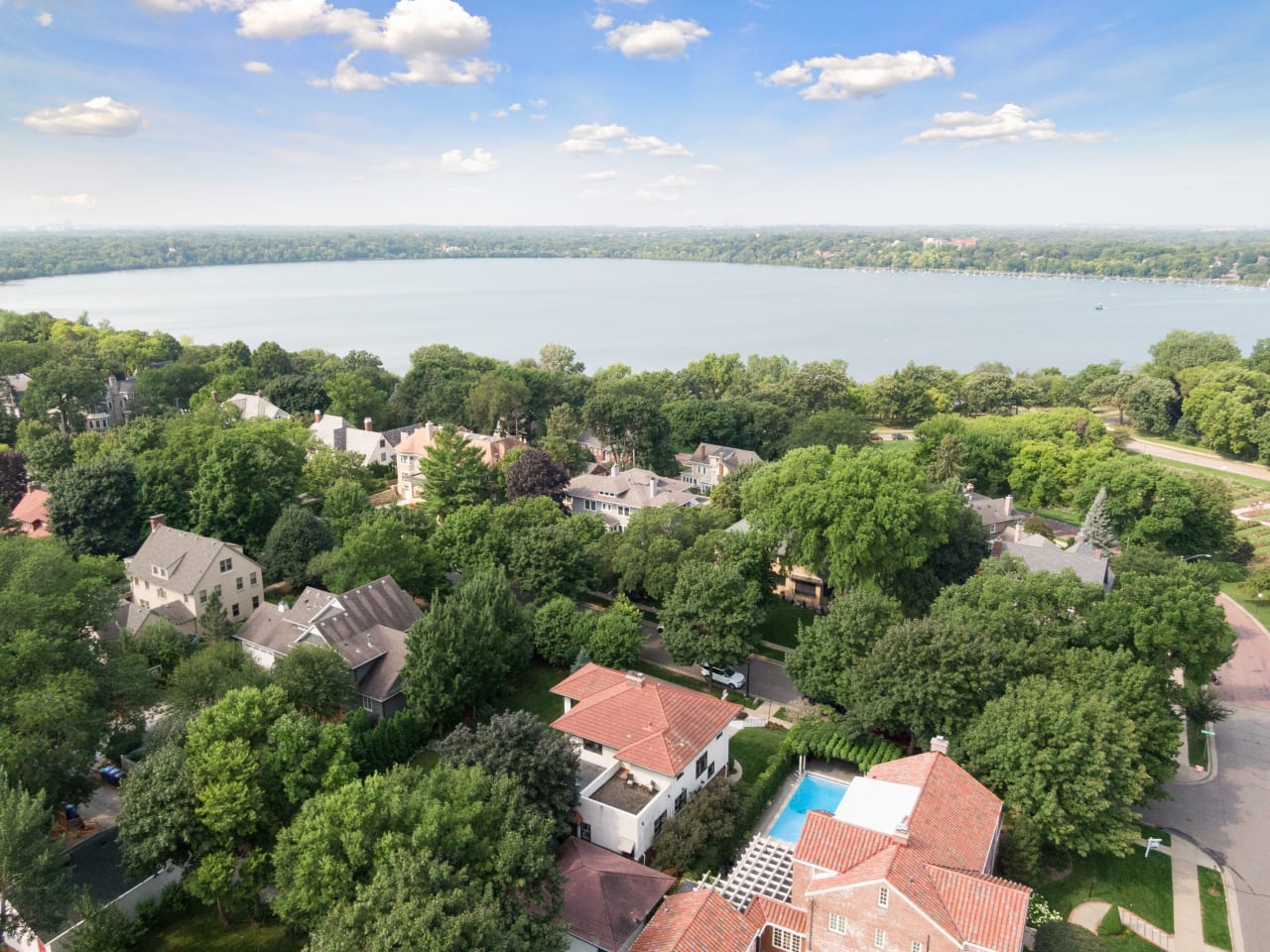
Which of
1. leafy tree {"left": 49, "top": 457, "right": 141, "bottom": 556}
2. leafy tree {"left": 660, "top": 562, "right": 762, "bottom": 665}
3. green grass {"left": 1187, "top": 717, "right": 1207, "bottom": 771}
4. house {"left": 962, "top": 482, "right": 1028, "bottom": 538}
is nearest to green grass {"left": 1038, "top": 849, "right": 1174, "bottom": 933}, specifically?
green grass {"left": 1187, "top": 717, "right": 1207, "bottom": 771}

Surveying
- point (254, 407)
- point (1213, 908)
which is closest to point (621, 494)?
point (1213, 908)

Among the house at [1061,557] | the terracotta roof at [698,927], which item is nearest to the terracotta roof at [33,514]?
the terracotta roof at [698,927]

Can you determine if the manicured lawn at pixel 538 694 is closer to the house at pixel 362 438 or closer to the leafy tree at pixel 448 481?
the leafy tree at pixel 448 481

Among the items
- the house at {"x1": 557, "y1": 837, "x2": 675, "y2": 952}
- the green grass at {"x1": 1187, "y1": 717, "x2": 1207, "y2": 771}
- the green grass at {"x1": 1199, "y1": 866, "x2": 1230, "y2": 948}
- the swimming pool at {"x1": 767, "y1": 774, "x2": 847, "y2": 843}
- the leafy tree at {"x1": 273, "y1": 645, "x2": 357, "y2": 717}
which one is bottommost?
the green grass at {"x1": 1187, "y1": 717, "x2": 1207, "y2": 771}

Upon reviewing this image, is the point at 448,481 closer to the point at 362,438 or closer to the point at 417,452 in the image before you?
the point at 417,452

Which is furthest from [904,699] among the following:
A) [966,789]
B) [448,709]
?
[448,709]

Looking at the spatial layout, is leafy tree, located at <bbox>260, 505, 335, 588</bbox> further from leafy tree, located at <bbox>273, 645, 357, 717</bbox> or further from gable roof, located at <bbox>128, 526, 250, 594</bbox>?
leafy tree, located at <bbox>273, 645, 357, 717</bbox>

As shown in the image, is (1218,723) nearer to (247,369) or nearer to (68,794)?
(68,794)
